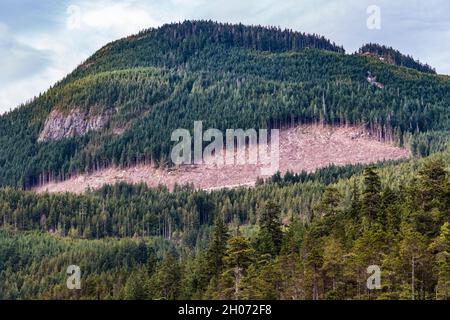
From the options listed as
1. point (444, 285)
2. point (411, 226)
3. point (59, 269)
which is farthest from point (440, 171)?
point (59, 269)

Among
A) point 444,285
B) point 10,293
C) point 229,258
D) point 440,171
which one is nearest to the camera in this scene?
point 444,285

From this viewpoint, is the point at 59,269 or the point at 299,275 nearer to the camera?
the point at 299,275

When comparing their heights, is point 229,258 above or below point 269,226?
below

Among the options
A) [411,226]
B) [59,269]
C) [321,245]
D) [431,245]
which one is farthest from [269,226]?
[59,269]
